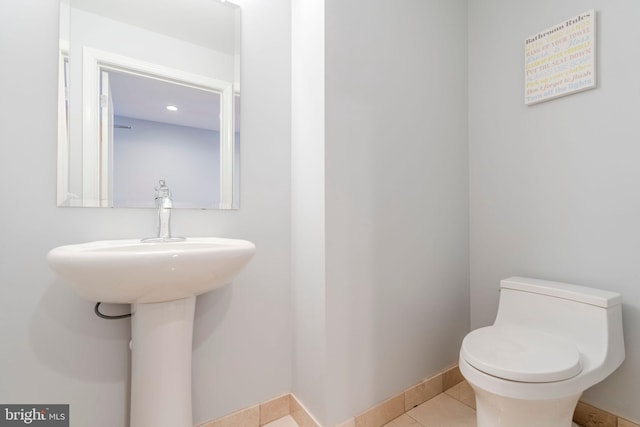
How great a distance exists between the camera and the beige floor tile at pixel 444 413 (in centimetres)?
128

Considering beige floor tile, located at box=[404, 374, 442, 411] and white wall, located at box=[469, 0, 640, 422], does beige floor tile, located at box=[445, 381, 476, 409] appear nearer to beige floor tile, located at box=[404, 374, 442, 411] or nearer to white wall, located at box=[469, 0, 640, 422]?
beige floor tile, located at box=[404, 374, 442, 411]

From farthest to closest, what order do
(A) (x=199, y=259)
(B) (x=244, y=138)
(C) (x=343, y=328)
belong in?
(B) (x=244, y=138)
(C) (x=343, y=328)
(A) (x=199, y=259)

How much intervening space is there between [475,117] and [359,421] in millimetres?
1662

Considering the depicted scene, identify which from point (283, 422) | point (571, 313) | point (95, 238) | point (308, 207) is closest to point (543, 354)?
point (571, 313)

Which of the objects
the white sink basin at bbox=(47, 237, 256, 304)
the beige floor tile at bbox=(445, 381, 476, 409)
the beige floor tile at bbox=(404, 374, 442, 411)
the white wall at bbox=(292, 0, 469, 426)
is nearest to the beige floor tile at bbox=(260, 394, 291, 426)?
the white wall at bbox=(292, 0, 469, 426)

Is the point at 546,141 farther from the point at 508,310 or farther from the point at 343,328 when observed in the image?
the point at 343,328

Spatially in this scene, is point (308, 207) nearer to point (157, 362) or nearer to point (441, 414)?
point (157, 362)

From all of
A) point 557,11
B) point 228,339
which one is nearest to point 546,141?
point 557,11

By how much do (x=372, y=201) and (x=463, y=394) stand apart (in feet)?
3.70

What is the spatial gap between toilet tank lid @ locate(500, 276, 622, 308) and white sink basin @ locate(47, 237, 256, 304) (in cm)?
120

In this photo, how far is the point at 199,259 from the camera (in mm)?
803

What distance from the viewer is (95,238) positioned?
1.00 meters

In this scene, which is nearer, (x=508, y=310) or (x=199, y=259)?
(x=199, y=259)

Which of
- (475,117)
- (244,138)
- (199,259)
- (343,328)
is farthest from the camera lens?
(475,117)
